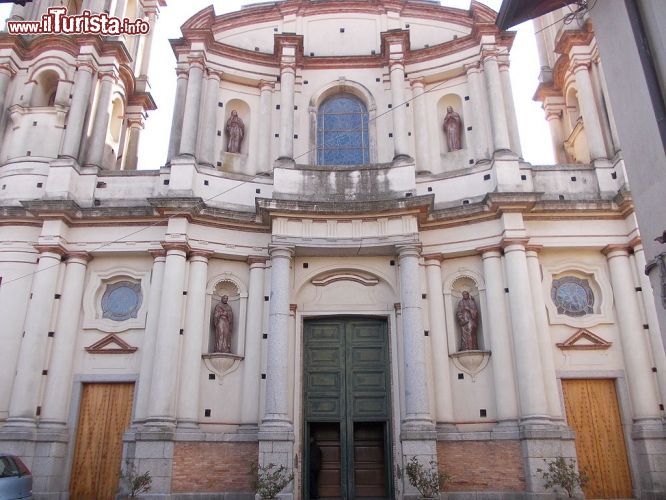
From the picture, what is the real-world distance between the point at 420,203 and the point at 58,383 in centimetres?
993

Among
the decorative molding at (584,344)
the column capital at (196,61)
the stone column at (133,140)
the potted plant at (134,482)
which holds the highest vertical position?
the column capital at (196,61)

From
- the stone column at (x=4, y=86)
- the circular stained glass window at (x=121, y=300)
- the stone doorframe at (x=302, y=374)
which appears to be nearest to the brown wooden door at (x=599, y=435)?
the stone doorframe at (x=302, y=374)

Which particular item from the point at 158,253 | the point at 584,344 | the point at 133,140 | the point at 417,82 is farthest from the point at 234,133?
the point at 584,344

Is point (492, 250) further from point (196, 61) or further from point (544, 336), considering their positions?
point (196, 61)

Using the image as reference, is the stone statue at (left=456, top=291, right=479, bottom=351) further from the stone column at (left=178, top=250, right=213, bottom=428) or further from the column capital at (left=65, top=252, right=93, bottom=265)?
the column capital at (left=65, top=252, right=93, bottom=265)

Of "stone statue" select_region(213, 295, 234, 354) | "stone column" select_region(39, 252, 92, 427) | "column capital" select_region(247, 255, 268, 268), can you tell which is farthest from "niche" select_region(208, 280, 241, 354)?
"stone column" select_region(39, 252, 92, 427)

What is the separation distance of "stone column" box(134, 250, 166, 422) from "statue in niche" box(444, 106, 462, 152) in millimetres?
8839

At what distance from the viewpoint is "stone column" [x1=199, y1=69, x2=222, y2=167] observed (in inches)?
701

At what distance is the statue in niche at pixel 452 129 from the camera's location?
18.1 metres

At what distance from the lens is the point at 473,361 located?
15.2 metres

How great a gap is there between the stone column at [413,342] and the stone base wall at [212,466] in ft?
12.6

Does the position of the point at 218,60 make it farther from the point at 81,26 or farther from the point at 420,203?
the point at 420,203

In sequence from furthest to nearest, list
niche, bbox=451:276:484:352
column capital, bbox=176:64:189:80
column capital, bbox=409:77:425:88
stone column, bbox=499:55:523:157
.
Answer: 1. column capital, bbox=409:77:425:88
2. column capital, bbox=176:64:189:80
3. stone column, bbox=499:55:523:157
4. niche, bbox=451:276:484:352

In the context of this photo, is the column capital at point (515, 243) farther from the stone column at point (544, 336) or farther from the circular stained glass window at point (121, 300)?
the circular stained glass window at point (121, 300)
